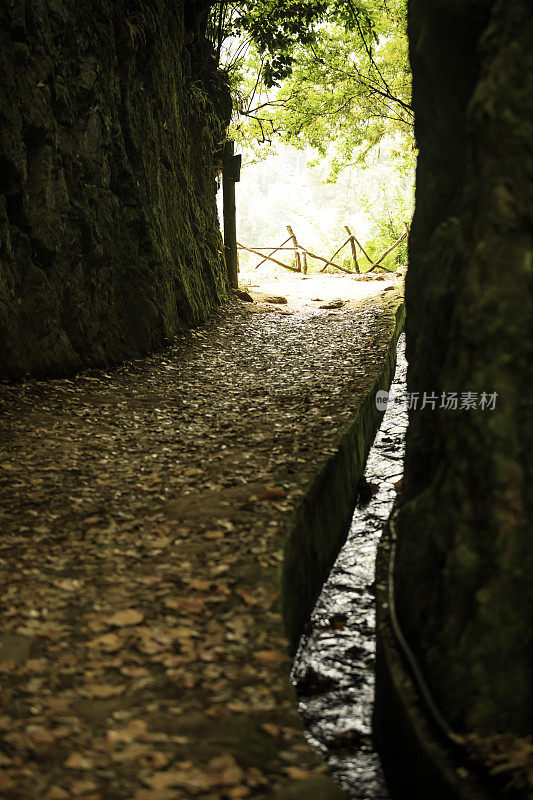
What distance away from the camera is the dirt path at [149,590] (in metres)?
2.34

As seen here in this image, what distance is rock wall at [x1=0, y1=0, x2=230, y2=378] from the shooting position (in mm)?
6473

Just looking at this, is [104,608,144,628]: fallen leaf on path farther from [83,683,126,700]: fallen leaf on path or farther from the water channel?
the water channel

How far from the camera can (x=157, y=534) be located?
13.0ft

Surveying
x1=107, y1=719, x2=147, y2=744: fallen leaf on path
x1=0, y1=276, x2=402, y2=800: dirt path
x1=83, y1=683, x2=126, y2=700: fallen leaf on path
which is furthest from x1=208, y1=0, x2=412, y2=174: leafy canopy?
x1=107, y1=719, x2=147, y2=744: fallen leaf on path

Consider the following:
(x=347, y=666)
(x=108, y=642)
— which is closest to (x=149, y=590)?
(x=108, y=642)

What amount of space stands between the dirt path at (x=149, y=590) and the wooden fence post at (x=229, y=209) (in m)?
7.38

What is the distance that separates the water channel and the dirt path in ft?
2.13

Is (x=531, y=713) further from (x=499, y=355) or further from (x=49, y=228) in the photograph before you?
(x=49, y=228)

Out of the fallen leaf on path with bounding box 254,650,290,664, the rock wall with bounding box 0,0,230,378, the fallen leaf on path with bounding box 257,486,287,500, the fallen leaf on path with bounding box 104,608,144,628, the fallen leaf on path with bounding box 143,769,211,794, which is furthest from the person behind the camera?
the rock wall with bounding box 0,0,230,378

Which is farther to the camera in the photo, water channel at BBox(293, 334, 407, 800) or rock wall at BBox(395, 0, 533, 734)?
water channel at BBox(293, 334, 407, 800)

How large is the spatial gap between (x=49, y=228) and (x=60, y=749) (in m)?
5.66

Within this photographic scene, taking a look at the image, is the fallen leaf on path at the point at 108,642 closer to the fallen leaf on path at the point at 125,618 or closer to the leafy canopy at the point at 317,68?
the fallen leaf on path at the point at 125,618

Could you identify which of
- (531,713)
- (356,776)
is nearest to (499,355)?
(531,713)

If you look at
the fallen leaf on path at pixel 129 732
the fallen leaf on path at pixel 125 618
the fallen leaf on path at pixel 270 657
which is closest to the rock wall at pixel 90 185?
the fallen leaf on path at pixel 125 618
